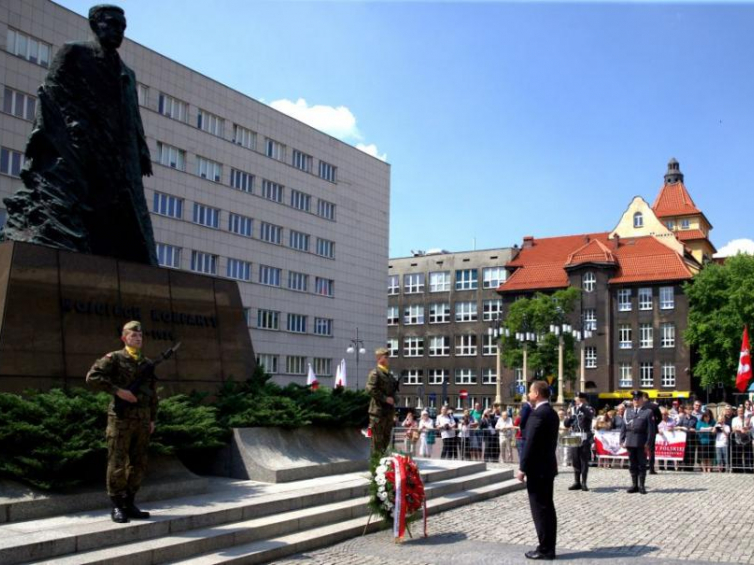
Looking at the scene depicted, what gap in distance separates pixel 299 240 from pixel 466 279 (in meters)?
33.6

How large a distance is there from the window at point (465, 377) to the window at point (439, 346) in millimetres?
2593

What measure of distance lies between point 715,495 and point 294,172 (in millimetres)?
44450

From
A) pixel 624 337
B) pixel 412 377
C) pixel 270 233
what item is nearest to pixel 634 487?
pixel 270 233

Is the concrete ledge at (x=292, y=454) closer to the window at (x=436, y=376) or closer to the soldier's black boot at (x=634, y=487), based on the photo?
the soldier's black boot at (x=634, y=487)

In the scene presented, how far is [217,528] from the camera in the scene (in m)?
8.92

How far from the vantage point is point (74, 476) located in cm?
874

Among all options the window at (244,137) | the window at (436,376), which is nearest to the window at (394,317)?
the window at (436,376)

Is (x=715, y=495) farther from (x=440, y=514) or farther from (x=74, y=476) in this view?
(x=74, y=476)

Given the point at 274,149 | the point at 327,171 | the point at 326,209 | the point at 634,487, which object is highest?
the point at 274,149

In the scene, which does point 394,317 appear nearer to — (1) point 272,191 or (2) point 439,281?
(2) point 439,281

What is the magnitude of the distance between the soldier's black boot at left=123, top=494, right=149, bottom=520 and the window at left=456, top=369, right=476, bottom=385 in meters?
76.1

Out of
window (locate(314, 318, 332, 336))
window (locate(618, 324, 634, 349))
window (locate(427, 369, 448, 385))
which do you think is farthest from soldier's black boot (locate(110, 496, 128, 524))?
window (locate(427, 369, 448, 385))

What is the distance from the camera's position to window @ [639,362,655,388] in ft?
236

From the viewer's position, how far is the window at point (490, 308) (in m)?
84.0
